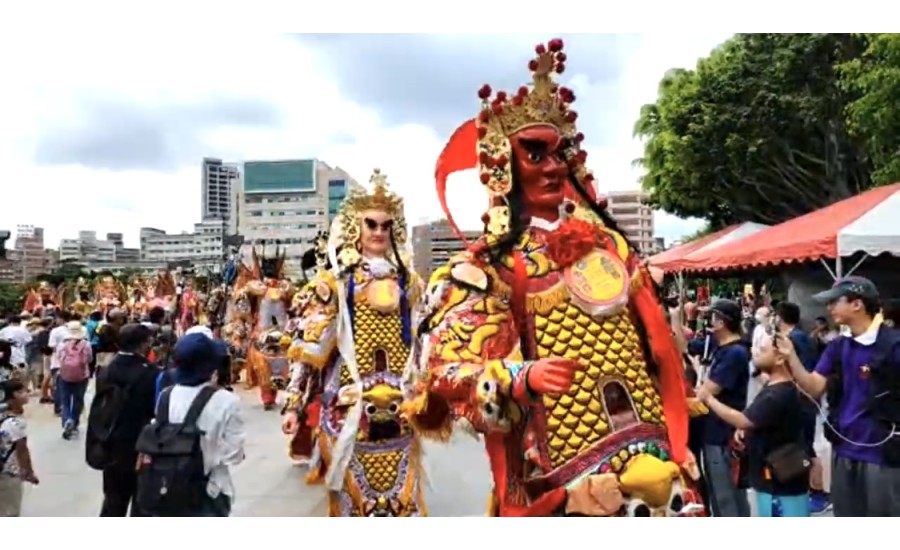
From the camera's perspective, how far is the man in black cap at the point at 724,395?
4008 mm

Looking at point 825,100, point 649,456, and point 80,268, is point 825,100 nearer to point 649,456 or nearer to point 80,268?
point 649,456

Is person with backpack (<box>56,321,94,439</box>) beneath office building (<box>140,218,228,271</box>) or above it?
beneath

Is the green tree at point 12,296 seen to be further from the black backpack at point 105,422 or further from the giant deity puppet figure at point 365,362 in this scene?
the black backpack at point 105,422

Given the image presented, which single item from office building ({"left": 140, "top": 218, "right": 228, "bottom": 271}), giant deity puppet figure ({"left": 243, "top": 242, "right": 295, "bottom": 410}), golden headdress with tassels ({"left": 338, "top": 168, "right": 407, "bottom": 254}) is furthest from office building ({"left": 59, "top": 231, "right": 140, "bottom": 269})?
golden headdress with tassels ({"left": 338, "top": 168, "right": 407, "bottom": 254})

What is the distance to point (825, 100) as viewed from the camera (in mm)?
14695

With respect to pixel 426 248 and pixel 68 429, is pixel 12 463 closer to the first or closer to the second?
pixel 426 248

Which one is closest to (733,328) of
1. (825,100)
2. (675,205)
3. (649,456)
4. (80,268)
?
(649,456)

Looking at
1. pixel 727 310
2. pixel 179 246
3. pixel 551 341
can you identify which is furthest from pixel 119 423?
pixel 179 246

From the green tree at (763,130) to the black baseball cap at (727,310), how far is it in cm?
1143

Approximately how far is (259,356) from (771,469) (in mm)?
8341

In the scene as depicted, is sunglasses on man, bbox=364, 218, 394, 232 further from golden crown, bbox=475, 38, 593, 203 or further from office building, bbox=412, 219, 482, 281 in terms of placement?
golden crown, bbox=475, 38, 593, 203

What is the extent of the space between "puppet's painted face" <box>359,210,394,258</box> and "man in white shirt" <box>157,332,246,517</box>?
5.40 ft

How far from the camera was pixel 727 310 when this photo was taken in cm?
418

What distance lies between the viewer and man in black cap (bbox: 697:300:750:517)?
4008 millimetres
